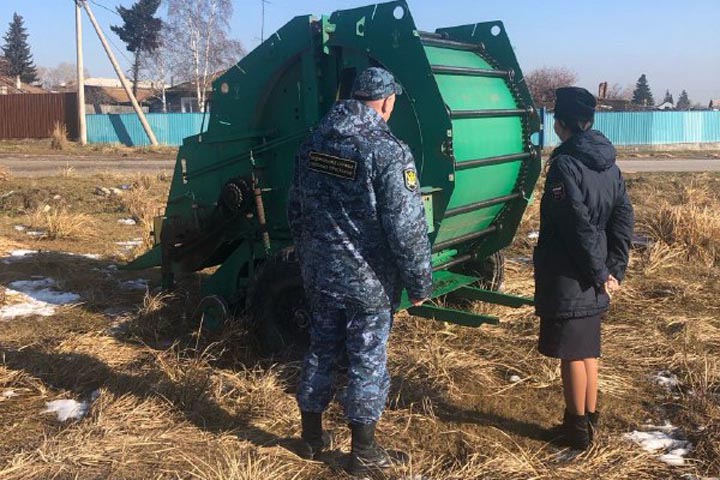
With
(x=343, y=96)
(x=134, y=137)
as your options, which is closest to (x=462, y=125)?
(x=343, y=96)

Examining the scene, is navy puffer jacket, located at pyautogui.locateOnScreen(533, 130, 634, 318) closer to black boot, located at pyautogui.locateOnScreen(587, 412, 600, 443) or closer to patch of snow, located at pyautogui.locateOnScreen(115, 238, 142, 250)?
black boot, located at pyautogui.locateOnScreen(587, 412, 600, 443)

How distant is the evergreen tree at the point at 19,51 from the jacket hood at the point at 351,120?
7518 cm

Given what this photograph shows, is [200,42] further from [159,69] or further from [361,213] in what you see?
[361,213]

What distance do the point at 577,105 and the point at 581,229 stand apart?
2.03 ft

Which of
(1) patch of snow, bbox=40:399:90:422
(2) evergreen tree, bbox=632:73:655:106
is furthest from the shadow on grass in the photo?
(2) evergreen tree, bbox=632:73:655:106

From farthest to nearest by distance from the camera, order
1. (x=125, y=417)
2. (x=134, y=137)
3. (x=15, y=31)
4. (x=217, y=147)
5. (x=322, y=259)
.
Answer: (x=15, y=31), (x=134, y=137), (x=217, y=147), (x=125, y=417), (x=322, y=259)

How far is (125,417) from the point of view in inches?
149

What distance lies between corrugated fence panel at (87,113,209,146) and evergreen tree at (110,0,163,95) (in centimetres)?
Result: 2269

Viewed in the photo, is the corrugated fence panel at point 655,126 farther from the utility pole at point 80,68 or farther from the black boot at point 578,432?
the black boot at point 578,432

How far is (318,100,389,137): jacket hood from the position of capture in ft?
10.1

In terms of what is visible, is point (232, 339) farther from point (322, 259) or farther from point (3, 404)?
point (322, 259)

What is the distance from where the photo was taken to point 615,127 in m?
32.1

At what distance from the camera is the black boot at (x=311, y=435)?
3.41 meters

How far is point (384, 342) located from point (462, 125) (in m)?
1.61
